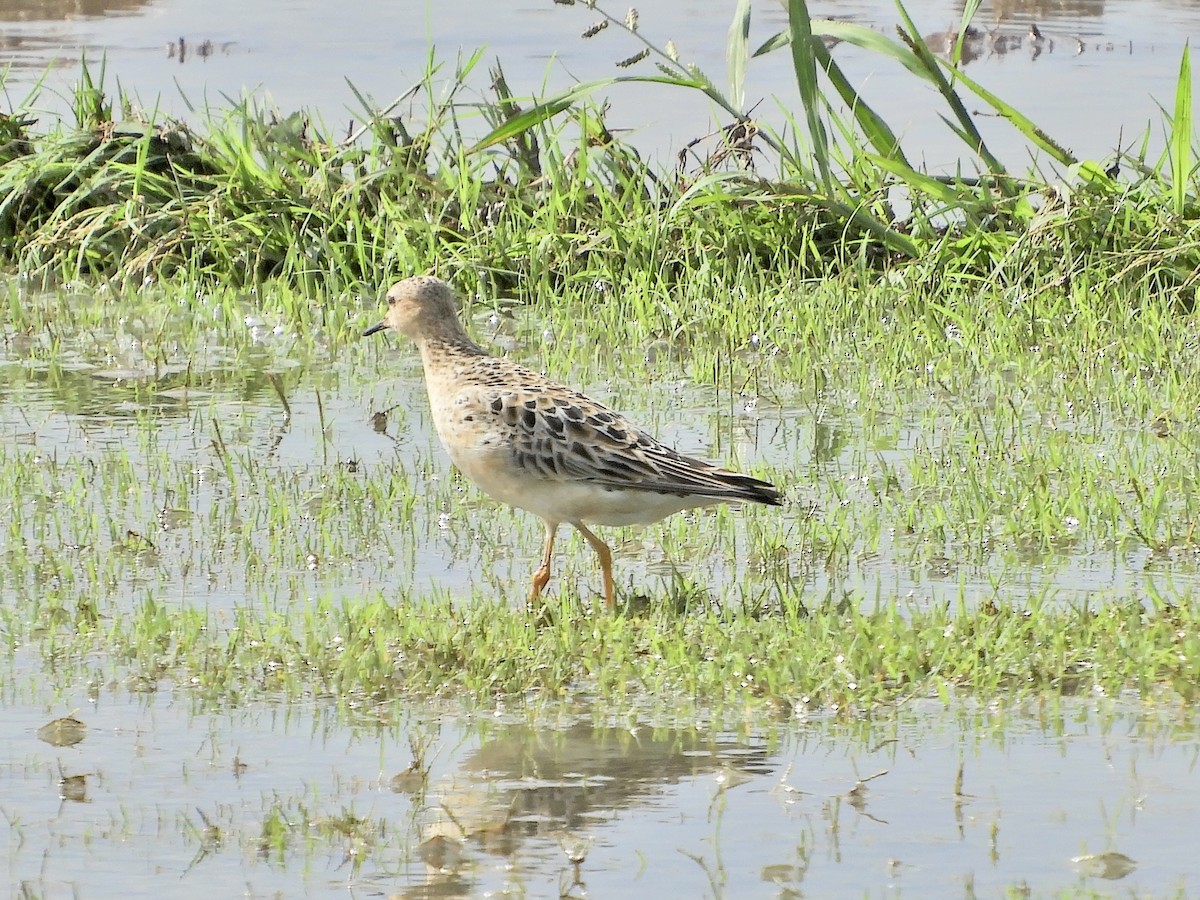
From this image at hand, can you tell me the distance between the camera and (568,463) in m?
6.75

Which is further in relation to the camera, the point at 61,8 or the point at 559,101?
the point at 61,8

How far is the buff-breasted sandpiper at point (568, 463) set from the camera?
21.9 feet

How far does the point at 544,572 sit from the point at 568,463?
0.39 metres

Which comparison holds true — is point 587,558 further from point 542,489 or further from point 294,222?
point 294,222

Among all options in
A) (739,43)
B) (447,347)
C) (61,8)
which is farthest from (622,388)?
(61,8)

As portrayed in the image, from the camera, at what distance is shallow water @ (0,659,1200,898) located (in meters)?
4.61

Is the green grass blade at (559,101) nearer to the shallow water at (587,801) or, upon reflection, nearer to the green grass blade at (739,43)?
the green grass blade at (739,43)

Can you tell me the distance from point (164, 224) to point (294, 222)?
912 mm

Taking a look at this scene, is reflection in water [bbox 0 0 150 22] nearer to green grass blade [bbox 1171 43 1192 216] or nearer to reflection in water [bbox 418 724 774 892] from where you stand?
green grass blade [bbox 1171 43 1192 216]

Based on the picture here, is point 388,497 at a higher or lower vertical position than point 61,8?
lower

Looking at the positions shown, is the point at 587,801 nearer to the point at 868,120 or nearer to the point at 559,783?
the point at 559,783

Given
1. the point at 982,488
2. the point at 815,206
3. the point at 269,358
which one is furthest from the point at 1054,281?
the point at 269,358

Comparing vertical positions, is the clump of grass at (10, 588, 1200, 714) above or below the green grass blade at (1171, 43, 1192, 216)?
below

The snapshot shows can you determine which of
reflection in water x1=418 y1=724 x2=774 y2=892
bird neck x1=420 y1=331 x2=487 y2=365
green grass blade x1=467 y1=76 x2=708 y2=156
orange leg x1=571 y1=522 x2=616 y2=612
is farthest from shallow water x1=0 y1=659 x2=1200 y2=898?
green grass blade x1=467 y1=76 x2=708 y2=156
